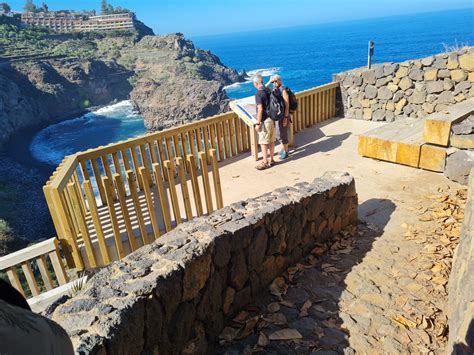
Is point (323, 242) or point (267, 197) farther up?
point (267, 197)

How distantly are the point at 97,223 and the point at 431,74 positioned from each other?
8.42 meters

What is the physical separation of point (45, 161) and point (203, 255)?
2379 inches

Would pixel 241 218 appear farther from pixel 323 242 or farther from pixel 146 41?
pixel 146 41

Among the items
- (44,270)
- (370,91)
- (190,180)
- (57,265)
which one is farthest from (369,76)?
(44,270)

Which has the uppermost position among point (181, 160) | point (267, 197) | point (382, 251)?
point (181, 160)

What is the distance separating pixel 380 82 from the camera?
33.0ft

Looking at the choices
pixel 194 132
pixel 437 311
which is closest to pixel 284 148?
pixel 194 132

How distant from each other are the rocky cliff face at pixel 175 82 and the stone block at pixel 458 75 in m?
53.3

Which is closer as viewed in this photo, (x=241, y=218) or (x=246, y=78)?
(x=241, y=218)

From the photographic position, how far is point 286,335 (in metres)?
3.22

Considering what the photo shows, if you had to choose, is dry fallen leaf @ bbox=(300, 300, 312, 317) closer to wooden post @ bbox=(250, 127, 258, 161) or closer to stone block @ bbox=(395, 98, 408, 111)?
wooden post @ bbox=(250, 127, 258, 161)

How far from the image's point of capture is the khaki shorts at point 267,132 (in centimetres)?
707

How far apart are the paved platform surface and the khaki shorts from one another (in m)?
1.02

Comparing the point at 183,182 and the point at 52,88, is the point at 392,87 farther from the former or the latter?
the point at 52,88
